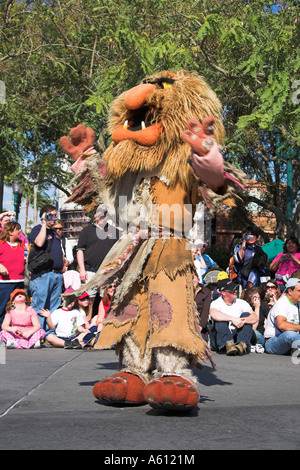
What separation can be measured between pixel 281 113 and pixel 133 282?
5.75 m

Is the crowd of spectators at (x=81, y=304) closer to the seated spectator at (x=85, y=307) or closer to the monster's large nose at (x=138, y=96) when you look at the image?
the seated spectator at (x=85, y=307)

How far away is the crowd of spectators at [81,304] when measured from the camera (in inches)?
341

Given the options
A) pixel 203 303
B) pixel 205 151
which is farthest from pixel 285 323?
pixel 205 151

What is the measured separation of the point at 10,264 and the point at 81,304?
1.11m

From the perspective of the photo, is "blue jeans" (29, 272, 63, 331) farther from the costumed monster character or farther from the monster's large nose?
the monster's large nose

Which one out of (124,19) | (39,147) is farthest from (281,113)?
(39,147)

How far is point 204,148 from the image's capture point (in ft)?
14.0

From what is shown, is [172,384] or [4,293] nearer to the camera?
[172,384]

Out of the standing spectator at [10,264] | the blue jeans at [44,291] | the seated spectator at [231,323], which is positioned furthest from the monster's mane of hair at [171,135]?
the blue jeans at [44,291]

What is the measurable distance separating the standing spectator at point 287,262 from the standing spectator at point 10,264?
12.5 feet

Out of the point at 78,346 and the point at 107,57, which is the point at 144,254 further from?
the point at 107,57

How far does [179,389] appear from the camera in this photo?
397 cm

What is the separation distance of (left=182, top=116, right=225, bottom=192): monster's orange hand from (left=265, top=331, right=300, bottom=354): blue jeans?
4.37 m

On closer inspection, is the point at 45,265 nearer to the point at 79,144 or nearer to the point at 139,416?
the point at 79,144
